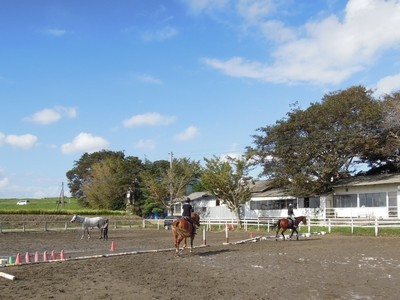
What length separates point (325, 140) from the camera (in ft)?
153

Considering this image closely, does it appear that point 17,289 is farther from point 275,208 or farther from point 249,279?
point 275,208

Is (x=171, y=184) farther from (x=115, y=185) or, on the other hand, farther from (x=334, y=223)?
(x=334, y=223)

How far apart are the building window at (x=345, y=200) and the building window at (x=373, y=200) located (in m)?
1.00

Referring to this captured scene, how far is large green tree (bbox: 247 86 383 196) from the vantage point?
46.2 meters

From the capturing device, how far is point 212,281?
1198cm

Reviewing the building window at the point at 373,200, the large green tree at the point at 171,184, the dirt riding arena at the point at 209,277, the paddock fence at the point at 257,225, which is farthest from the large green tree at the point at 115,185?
the dirt riding arena at the point at 209,277

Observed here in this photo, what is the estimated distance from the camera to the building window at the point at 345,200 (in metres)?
46.0

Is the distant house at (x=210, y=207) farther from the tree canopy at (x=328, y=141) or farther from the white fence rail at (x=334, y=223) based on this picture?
the tree canopy at (x=328, y=141)

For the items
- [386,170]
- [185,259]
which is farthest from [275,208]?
[185,259]

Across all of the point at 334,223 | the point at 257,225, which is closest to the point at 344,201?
the point at 334,223

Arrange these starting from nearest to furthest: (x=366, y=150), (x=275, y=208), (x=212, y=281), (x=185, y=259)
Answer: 1. (x=212, y=281)
2. (x=185, y=259)
3. (x=366, y=150)
4. (x=275, y=208)

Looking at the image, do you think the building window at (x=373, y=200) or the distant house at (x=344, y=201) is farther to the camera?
the building window at (x=373, y=200)

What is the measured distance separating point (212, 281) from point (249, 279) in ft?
3.33

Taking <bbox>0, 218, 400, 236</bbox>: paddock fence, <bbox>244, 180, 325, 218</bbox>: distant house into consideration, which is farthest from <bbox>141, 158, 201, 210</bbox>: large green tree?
<bbox>244, 180, 325, 218</bbox>: distant house
